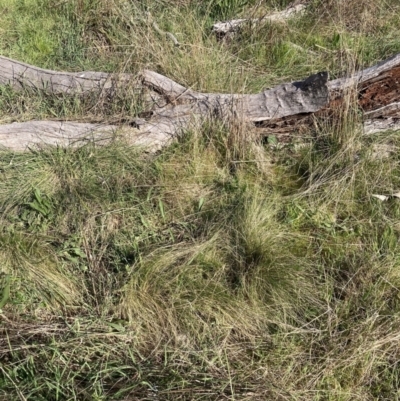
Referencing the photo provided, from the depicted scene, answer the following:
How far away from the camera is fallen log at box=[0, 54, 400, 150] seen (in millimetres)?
3139

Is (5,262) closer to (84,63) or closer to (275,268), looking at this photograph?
(275,268)

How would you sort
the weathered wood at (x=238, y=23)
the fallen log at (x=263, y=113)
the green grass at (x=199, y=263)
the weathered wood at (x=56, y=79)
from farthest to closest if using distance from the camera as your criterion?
1. the weathered wood at (x=238, y=23)
2. the weathered wood at (x=56, y=79)
3. the fallen log at (x=263, y=113)
4. the green grass at (x=199, y=263)

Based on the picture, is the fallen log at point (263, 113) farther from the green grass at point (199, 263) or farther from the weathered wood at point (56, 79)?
the weathered wood at point (56, 79)

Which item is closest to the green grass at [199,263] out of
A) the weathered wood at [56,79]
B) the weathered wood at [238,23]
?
the weathered wood at [56,79]

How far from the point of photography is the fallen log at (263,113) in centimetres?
314

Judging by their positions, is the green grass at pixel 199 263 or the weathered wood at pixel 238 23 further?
the weathered wood at pixel 238 23

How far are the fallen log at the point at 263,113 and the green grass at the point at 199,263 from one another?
0.31ft

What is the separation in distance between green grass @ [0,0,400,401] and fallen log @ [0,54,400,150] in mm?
94

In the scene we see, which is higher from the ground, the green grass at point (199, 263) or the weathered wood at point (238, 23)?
the weathered wood at point (238, 23)

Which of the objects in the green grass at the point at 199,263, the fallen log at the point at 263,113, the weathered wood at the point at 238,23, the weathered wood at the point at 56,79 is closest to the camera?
the green grass at the point at 199,263

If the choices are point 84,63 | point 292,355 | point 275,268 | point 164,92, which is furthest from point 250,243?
point 84,63

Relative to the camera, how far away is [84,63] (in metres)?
4.20

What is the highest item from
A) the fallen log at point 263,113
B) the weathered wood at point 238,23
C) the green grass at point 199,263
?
the weathered wood at point 238,23

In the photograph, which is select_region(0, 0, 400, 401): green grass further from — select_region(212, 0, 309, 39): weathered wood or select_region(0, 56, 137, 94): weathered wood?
Answer: select_region(212, 0, 309, 39): weathered wood
